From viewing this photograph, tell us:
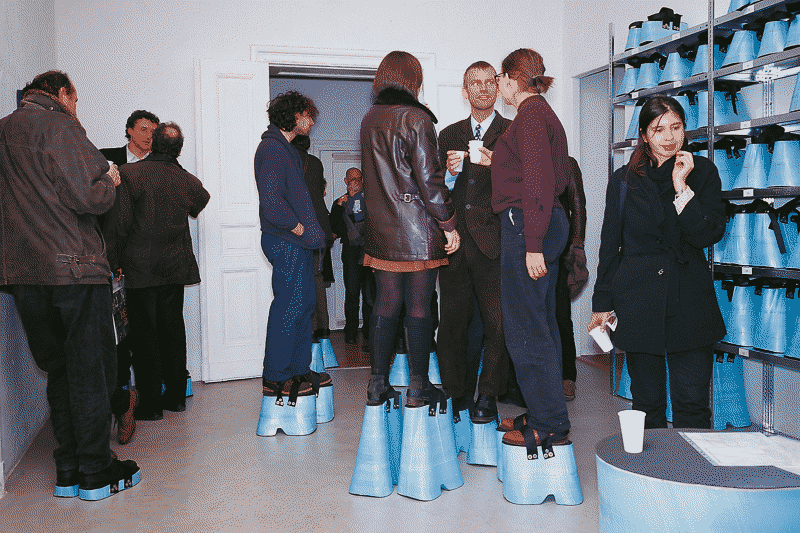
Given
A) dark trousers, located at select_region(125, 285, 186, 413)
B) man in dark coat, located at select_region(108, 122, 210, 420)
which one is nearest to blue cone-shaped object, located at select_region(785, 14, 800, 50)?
man in dark coat, located at select_region(108, 122, 210, 420)

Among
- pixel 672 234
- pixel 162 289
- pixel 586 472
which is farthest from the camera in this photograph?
pixel 162 289

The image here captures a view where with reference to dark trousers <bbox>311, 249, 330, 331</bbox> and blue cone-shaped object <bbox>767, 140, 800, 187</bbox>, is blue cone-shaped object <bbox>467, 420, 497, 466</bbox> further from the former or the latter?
dark trousers <bbox>311, 249, 330, 331</bbox>

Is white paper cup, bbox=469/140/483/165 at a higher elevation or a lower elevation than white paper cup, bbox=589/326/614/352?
higher

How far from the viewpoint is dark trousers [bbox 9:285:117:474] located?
271 cm

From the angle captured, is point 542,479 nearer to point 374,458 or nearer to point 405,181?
point 374,458

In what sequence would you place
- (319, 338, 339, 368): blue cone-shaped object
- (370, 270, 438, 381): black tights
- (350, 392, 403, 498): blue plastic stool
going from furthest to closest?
(319, 338, 339, 368): blue cone-shaped object, (370, 270, 438, 381): black tights, (350, 392, 403, 498): blue plastic stool

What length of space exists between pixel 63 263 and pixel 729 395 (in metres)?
3.46

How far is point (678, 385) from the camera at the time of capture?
2.65m

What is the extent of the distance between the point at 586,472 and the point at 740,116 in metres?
2.18

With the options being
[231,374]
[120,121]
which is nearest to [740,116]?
[231,374]

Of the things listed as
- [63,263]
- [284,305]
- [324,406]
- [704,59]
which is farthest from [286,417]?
[704,59]

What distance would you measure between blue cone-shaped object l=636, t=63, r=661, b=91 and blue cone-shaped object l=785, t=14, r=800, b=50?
92cm

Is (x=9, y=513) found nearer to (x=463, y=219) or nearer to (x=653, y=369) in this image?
(x=463, y=219)

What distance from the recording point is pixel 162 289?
158 inches
